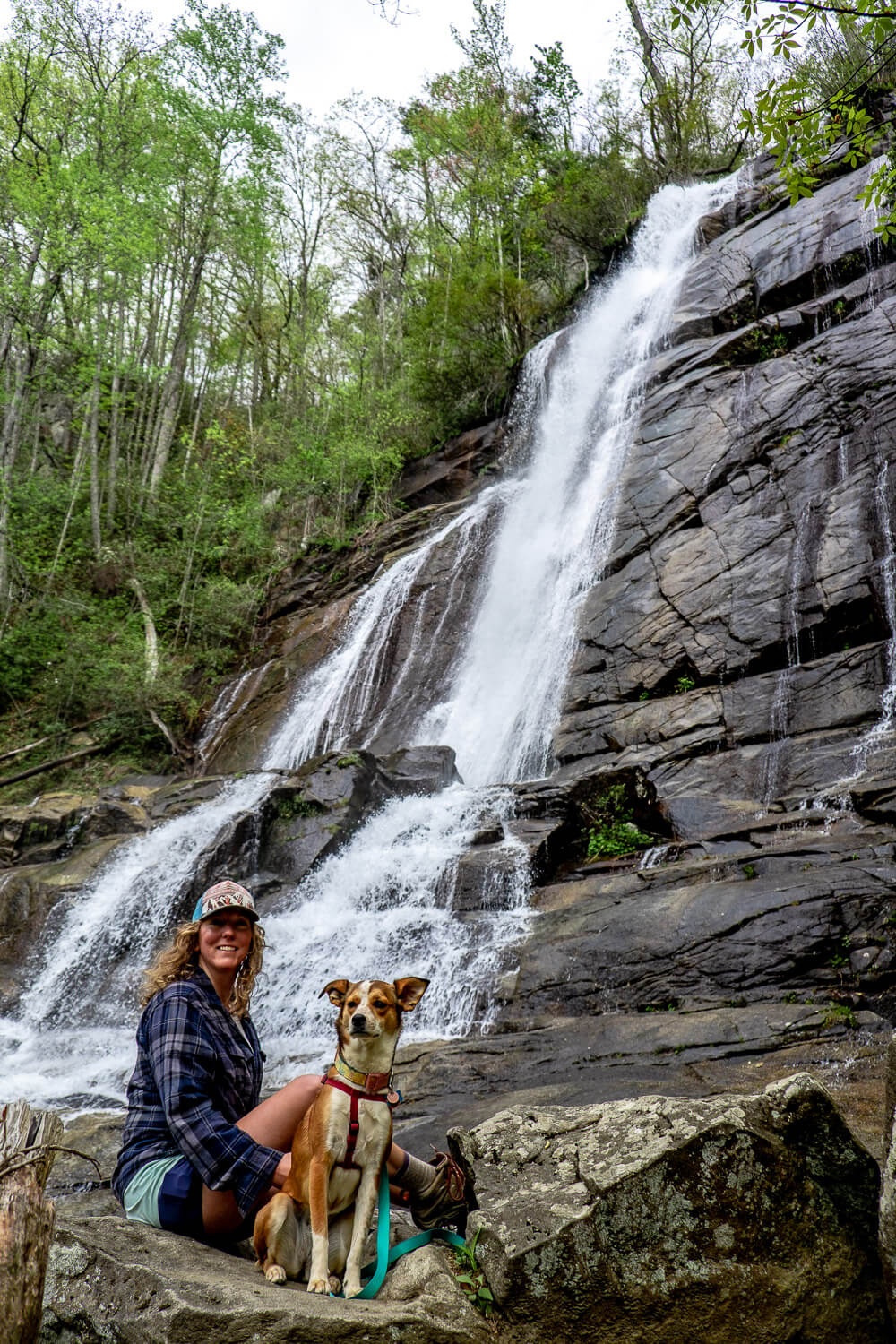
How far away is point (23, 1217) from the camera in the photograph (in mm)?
2160

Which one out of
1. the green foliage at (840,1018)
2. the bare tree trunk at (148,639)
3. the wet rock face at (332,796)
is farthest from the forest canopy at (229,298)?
the green foliage at (840,1018)

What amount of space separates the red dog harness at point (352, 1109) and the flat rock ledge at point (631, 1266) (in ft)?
1.08

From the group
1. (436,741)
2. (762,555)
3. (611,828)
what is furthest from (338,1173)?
(436,741)

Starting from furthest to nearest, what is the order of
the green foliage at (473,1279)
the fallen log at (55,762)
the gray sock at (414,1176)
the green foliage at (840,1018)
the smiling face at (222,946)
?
the fallen log at (55,762), the green foliage at (840,1018), the smiling face at (222,946), the gray sock at (414,1176), the green foliage at (473,1279)

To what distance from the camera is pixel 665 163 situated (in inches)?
942

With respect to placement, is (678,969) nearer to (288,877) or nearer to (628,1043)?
(628,1043)

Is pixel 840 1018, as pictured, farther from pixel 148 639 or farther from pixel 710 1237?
pixel 148 639

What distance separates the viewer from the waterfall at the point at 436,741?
27.1 feet

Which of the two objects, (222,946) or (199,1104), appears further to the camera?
(222,946)

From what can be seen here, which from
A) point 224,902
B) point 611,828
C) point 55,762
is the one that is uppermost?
point 55,762

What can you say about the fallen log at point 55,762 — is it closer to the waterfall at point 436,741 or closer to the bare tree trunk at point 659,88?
the waterfall at point 436,741

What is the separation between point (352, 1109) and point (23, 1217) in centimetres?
92

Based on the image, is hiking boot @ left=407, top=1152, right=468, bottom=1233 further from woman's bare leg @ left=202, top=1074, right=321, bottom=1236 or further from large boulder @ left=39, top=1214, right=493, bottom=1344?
woman's bare leg @ left=202, top=1074, right=321, bottom=1236

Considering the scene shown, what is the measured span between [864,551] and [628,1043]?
7375mm
